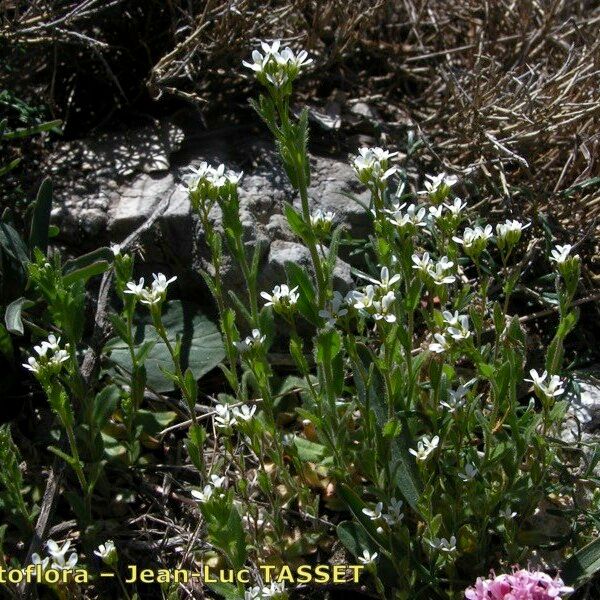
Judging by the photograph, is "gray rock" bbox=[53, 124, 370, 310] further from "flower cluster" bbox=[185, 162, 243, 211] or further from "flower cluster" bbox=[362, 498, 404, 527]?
"flower cluster" bbox=[362, 498, 404, 527]

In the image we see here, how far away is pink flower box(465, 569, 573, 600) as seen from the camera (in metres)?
1.63

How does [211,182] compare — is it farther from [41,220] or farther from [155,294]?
[41,220]

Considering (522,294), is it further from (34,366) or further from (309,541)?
(34,366)

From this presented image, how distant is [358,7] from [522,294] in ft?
3.62

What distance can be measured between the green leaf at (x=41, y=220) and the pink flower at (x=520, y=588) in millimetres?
1496

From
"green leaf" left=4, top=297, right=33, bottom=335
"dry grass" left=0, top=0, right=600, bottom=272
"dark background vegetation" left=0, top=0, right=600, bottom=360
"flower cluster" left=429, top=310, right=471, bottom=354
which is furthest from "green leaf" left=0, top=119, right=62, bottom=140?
"flower cluster" left=429, top=310, right=471, bottom=354

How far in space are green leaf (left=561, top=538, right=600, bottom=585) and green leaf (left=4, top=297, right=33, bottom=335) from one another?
1.37 meters

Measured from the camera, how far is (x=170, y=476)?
230cm

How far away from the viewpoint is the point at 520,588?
1631 mm

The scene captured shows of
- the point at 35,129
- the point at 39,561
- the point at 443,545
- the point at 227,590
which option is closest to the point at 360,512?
the point at 443,545

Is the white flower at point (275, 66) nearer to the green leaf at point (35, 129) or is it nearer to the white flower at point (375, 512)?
the white flower at point (375, 512)

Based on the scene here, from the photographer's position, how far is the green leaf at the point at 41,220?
2439 millimetres

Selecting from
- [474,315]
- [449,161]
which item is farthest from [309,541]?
[449,161]

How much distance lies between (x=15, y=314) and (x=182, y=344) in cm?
50
